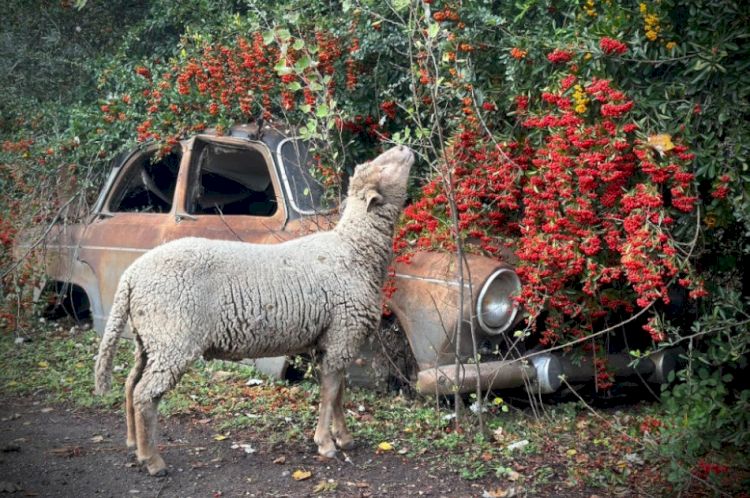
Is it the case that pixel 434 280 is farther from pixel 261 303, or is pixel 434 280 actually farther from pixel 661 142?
pixel 661 142

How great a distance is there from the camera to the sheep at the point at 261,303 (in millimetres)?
5086

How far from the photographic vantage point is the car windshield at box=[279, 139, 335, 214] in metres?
6.93

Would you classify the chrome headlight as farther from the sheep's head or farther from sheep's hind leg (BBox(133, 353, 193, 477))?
sheep's hind leg (BBox(133, 353, 193, 477))

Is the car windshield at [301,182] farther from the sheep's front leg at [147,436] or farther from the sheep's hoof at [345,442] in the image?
the sheep's front leg at [147,436]

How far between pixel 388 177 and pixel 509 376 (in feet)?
5.08

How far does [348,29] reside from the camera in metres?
7.51

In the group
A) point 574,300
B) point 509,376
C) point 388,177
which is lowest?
point 509,376

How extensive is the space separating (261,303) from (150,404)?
0.87m

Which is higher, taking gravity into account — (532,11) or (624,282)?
(532,11)

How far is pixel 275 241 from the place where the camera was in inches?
266

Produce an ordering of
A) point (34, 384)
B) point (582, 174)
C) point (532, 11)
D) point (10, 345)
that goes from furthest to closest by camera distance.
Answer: point (10, 345) < point (34, 384) < point (532, 11) < point (582, 174)

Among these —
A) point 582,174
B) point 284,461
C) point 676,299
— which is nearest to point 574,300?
point 582,174

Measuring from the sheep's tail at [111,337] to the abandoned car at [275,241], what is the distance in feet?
5.83

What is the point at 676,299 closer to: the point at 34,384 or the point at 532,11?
the point at 532,11
